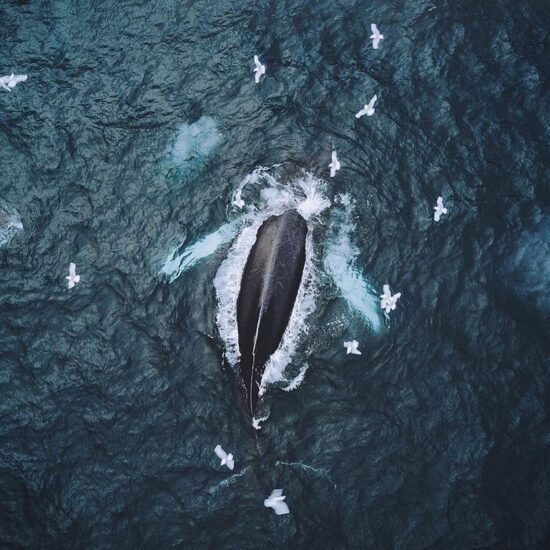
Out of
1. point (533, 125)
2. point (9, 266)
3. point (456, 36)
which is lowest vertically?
point (533, 125)

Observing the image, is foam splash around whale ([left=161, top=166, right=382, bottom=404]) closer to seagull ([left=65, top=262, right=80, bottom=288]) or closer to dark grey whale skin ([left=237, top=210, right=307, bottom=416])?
dark grey whale skin ([left=237, top=210, right=307, bottom=416])

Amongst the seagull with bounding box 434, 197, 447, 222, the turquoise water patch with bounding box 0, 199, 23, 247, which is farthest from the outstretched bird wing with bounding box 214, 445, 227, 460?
the seagull with bounding box 434, 197, 447, 222

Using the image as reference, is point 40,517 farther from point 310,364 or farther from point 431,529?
point 431,529

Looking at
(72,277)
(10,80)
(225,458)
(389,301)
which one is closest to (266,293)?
(389,301)

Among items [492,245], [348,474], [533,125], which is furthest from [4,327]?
[533,125]

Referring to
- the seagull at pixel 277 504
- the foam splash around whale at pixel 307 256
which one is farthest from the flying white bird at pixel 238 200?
the seagull at pixel 277 504

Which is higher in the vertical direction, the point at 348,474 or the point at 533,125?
the point at 533,125

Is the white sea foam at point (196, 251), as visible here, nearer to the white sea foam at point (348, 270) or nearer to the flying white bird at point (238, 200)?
the flying white bird at point (238, 200)
